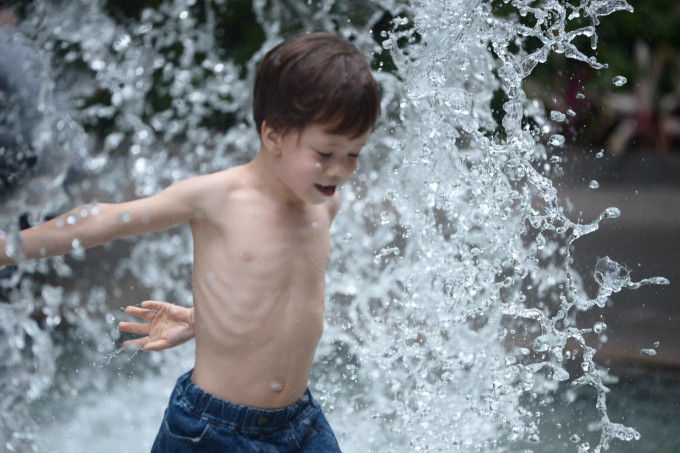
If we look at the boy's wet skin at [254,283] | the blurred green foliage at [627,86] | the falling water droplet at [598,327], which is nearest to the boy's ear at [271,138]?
the boy's wet skin at [254,283]

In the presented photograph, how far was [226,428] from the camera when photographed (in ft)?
5.45

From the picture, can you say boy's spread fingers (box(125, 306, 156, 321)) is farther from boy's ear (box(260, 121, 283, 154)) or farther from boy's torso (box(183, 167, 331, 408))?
boy's ear (box(260, 121, 283, 154))

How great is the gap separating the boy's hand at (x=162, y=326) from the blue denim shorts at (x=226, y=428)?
0.16 m

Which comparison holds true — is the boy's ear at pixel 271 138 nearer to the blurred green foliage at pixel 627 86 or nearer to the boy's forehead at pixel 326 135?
the boy's forehead at pixel 326 135

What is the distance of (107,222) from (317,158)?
0.39 metres

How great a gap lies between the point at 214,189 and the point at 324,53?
31 centimetres

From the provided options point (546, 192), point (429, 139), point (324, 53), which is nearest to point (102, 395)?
point (429, 139)

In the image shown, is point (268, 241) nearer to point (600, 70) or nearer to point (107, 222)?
point (107, 222)

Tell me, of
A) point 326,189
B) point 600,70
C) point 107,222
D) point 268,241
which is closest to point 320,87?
point 326,189

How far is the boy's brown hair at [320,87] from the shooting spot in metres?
1.57

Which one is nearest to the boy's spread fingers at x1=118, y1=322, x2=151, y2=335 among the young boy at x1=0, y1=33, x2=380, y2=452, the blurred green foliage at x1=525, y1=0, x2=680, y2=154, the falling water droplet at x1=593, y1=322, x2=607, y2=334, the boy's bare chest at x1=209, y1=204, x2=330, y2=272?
the young boy at x1=0, y1=33, x2=380, y2=452

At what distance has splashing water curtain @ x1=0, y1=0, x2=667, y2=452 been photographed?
274 cm

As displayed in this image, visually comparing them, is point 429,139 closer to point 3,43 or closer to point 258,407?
point 3,43

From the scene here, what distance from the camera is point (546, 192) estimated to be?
304 centimetres
